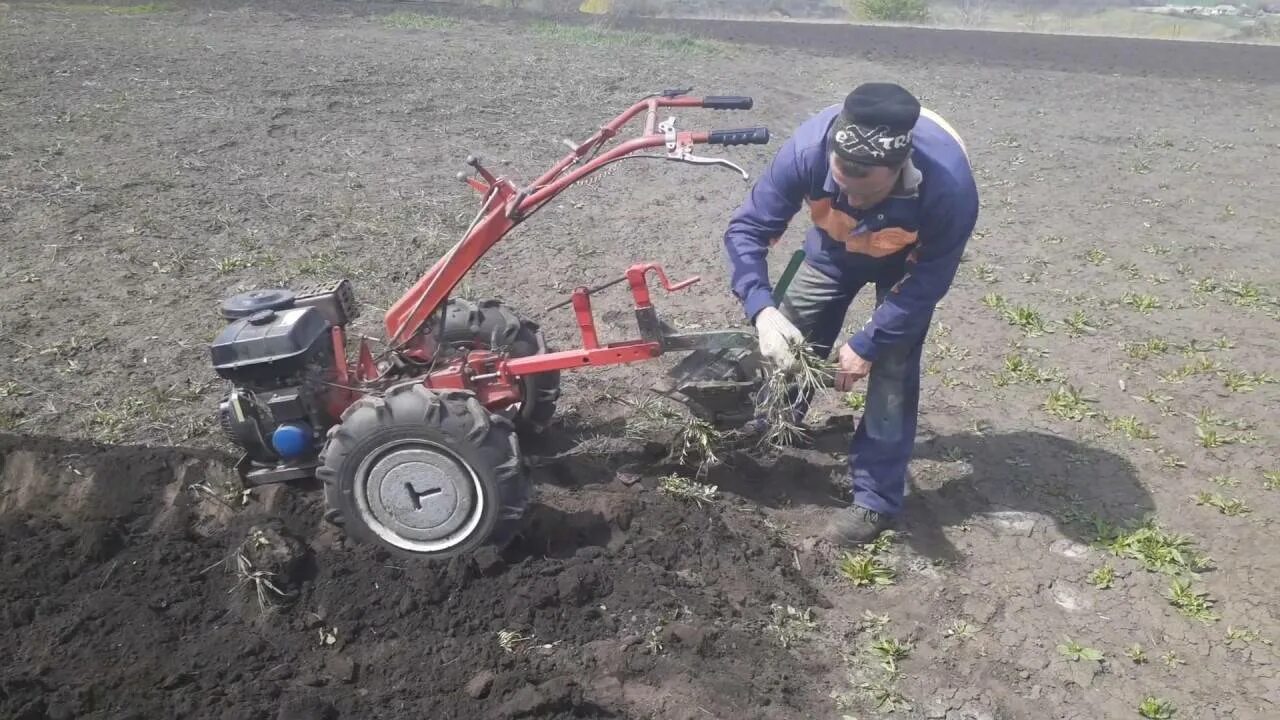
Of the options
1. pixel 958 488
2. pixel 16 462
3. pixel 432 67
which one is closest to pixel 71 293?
pixel 16 462

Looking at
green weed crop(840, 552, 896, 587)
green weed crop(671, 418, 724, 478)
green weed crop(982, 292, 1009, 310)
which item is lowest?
green weed crop(840, 552, 896, 587)

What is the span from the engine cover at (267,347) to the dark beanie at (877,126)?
250cm

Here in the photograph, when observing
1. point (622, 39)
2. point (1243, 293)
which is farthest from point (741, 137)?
point (622, 39)

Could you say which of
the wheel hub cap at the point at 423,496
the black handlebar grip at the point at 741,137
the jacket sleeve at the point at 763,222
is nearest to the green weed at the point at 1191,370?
the jacket sleeve at the point at 763,222

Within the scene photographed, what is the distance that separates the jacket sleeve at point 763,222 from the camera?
4172mm

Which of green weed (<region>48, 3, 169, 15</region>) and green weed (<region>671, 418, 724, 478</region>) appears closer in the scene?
green weed (<region>671, 418, 724, 478</region>)

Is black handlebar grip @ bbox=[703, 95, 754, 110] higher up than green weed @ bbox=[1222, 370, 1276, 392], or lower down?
higher up

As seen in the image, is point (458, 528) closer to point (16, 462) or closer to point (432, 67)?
point (16, 462)

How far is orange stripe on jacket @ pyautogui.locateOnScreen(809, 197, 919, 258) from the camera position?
13.4 feet

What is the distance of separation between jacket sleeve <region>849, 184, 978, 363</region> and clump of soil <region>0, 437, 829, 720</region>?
3.86 ft

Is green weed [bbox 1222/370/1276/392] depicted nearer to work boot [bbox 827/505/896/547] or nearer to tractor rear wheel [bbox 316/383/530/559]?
work boot [bbox 827/505/896/547]

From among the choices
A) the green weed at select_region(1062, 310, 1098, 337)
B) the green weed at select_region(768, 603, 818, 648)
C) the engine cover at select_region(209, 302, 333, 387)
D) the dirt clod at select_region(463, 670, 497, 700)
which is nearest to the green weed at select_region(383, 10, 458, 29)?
the green weed at select_region(1062, 310, 1098, 337)

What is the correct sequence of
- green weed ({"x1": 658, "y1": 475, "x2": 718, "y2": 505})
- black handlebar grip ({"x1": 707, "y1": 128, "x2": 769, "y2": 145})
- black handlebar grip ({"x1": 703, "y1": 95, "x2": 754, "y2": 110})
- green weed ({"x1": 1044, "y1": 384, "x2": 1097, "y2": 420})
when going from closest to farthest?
black handlebar grip ({"x1": 707, "y1": 128, "x2": 769, "y2": 145}), black handlebar grip ({"x1": 703, "y1": 95, "x2": 754, "y2": 110}), green weed ({"x1": 658, "y1": 475, "x2": 718, "y2": 505}), green weed ({"x1": 1044, "y1": 384, "x2": 1097, "y2": 420})

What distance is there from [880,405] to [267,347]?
112 inches
